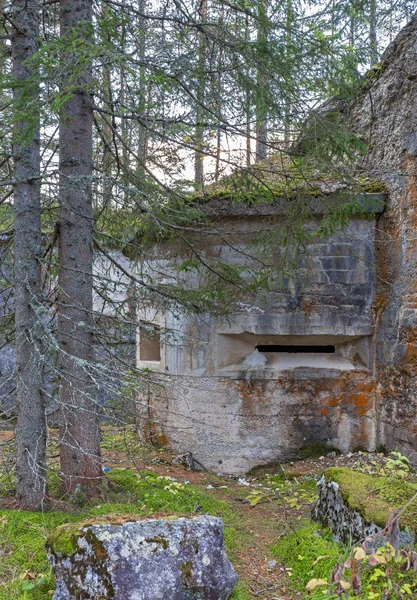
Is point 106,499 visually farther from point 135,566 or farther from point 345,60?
point 345,60

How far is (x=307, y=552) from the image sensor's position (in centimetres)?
352

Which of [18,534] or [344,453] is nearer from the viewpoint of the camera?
[18,534]

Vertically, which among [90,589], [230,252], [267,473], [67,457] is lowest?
[267,473]

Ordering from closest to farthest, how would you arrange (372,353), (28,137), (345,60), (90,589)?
(90,589) < (28,137) < (345,60) < (372,353)

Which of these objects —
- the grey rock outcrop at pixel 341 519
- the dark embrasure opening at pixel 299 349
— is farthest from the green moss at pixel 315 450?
the grey rock outcrop at pixel 341 519

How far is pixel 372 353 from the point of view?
5.85m

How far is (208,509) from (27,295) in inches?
97.5

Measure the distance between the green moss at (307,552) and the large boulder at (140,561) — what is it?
66 cm

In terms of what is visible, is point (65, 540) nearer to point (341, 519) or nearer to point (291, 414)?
point (341, 519)

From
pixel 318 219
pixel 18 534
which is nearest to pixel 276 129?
pixel 318 219

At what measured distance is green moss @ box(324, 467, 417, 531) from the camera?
3.20 metres

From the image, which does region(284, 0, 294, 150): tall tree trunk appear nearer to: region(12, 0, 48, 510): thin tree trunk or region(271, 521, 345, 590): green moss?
region(12, 0, 48, 510): thin tree trunk

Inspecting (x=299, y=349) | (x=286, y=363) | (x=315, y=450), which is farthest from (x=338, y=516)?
(x=299, y=349)

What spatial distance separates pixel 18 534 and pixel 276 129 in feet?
12.3
